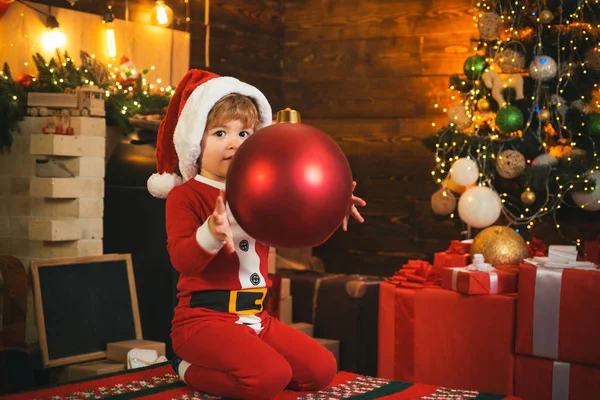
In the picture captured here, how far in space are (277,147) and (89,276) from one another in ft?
6.16

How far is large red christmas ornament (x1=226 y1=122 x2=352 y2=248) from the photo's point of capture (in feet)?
5.37

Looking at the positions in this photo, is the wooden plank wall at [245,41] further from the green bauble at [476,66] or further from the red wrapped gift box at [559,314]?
the red wrapped gift box at [559,314]

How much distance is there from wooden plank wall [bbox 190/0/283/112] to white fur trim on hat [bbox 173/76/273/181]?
2.42 meters

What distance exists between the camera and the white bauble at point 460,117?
380cm

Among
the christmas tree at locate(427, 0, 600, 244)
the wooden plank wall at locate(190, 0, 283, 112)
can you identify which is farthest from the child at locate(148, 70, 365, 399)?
the wooden plank wall at locate(190, 0, 283, 112)

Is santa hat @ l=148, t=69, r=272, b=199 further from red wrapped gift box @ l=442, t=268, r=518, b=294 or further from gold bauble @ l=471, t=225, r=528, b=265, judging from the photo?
gold bauble @ l=471, t=225, r=528, b=265

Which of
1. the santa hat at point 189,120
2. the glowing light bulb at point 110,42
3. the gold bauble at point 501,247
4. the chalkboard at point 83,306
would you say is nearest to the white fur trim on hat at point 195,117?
the santa hat at point 189,120

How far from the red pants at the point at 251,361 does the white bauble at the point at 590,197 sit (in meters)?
1.70

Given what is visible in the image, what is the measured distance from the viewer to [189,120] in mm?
2242

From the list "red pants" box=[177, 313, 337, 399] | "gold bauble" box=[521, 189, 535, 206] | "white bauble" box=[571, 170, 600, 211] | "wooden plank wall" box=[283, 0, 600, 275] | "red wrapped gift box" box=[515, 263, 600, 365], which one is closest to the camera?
"red pants" box=[177, 313, 337, 399]

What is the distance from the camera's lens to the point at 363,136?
4.92m

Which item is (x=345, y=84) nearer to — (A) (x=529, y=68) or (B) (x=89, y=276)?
(A) (x=529, y=68)

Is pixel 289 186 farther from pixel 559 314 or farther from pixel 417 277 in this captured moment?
pixel 417 277

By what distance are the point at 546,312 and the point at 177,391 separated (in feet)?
4.33
